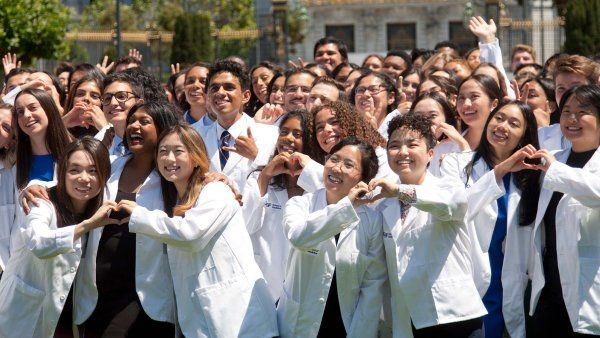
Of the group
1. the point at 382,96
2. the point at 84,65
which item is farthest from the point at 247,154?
the point at 84,65

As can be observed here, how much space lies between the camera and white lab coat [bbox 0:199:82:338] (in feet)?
20.6

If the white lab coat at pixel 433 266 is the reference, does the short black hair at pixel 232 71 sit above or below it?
above

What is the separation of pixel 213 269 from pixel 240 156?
156cm

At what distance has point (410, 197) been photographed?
585cm

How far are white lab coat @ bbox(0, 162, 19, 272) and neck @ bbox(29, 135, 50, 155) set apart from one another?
0.18m

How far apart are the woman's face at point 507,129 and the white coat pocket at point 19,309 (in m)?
2.82

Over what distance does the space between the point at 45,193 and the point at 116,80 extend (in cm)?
159

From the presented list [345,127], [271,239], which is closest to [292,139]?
[345,127]

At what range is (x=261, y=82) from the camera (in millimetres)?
10320

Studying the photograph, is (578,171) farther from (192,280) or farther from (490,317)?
(192,280)

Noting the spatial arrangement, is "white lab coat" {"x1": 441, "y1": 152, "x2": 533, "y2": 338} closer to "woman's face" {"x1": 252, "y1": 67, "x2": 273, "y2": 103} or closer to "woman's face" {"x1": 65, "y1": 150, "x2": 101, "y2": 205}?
"woman's face" {"x1": 65, "y1": 150, "x2": 101, "y2": 205}

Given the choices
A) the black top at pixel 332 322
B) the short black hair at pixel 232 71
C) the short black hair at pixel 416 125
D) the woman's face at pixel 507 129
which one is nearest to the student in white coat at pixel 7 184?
the short black hair at pixel 232 71

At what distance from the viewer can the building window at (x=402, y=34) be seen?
5356cm

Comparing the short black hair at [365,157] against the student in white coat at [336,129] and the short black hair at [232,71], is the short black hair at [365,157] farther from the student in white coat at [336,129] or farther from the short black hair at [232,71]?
the short black hair at [232,71]
